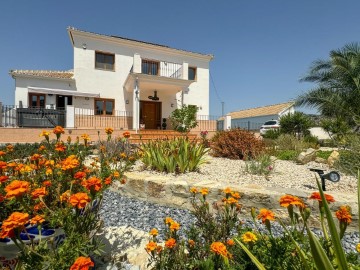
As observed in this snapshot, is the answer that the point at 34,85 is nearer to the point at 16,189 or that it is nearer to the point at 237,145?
the point at 237,145

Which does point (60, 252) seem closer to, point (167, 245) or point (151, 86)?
point (167, 245)

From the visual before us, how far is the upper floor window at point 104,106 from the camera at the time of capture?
15.9 m

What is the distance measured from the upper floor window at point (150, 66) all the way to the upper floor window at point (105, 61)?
7.86ft

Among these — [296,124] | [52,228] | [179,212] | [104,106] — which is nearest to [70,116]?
[104,106]

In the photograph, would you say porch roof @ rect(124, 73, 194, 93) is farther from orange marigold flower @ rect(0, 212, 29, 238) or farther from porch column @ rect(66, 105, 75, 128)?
orange marigold flower @ rect(0, 212, 29, 238)

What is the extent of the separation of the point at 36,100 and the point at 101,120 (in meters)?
4.75

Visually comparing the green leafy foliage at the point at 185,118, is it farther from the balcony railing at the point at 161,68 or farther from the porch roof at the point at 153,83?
the balcony railing at the point at 161,68

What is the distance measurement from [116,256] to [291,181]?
413 centimetres

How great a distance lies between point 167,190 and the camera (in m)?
4.02

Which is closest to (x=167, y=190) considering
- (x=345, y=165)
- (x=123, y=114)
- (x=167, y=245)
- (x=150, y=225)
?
(x=150, y=225)

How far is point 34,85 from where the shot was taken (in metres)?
14.7

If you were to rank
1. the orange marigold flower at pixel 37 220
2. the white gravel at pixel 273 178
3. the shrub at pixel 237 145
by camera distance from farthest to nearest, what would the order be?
the shrub at pixel 237 145 < the white gravel at pixel 273 178 < the orange marigold flower at pixel 37 220

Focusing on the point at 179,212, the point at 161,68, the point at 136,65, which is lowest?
the point at 179,212

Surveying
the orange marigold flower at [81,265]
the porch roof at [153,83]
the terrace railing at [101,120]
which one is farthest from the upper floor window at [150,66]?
the orange marigold flower at [81,265]
